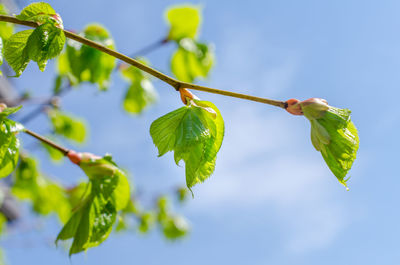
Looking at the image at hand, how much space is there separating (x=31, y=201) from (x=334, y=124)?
262 cm

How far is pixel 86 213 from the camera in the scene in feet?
3.09

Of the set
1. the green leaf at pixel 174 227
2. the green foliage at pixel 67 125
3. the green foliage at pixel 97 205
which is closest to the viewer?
the green foliage at pixel 97 205

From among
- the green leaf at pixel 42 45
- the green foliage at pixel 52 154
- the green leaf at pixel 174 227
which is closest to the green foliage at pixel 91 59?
the green leaf at pixel 42 45

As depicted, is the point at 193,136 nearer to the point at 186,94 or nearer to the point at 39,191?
the point at 186,94

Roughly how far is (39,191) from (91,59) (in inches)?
56.0

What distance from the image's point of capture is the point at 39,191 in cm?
250

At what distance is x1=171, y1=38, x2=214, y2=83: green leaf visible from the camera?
6.16ft

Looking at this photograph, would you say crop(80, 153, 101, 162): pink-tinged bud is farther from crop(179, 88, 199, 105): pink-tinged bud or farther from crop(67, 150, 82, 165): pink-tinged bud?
crop(179, 88, 199, 105): pink-tinged bud

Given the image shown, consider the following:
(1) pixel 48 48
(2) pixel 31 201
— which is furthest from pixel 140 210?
(1) pixel 48 48

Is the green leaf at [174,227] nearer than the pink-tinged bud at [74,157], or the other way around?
the pink-tinged bud at [74,157]

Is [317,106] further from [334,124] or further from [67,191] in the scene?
[67,191]

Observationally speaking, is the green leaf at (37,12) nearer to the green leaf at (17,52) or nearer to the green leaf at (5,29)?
the green leaf at (17,52)

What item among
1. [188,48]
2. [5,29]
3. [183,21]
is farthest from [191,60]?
[5,29]

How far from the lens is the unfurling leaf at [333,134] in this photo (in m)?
0.68
